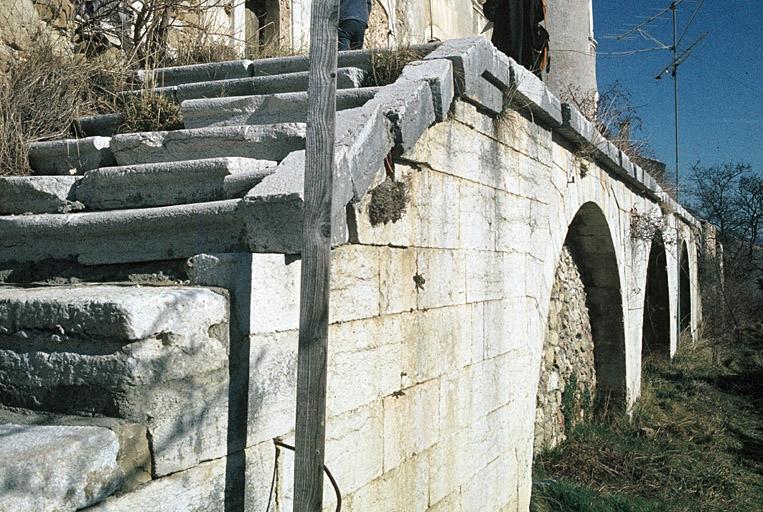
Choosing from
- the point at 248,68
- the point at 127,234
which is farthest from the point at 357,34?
the point at 127,234

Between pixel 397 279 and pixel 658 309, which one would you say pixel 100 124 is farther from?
pixel 658 309

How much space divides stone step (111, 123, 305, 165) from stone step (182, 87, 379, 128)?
0.29 m

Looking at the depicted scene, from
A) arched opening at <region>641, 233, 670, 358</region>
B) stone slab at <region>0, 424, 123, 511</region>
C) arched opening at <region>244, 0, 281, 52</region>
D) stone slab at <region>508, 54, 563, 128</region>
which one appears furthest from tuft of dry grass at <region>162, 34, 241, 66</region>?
arched opening at <region>641, 233, 670, 358</region>

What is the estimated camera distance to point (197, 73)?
15.2ft

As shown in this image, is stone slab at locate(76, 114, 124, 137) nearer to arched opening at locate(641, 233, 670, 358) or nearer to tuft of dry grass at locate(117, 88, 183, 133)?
tuft of dry grass at locate(117, 88, 183, 133)

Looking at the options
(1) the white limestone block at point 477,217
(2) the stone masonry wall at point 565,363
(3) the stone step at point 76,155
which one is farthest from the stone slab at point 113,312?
(2) the stone masonry wall at point 565,363

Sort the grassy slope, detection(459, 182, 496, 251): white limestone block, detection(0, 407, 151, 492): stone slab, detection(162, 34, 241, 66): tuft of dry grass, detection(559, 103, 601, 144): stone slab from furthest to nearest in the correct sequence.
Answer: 1. the grassy slope
2. detection(559, 103, 601, 144): stone slab
3. detection(162, 34, 241, 66): tuft of dry grass
4. detection(459, 182, 496, 251): white limestone block
5. detection(0, 407, 151, 492): stone slab

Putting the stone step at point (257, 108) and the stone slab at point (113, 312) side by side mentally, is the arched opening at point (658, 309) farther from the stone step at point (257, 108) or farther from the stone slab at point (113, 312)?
the stone slab at point (113, 312)

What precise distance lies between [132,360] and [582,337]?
7297 millimetres

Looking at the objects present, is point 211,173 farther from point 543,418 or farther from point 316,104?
point 543,418

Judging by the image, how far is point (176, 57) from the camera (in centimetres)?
540

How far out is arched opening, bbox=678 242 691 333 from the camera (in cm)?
1623

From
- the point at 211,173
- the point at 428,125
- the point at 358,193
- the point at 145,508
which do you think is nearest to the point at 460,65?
the point at 428,125

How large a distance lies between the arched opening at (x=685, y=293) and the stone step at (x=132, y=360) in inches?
603
